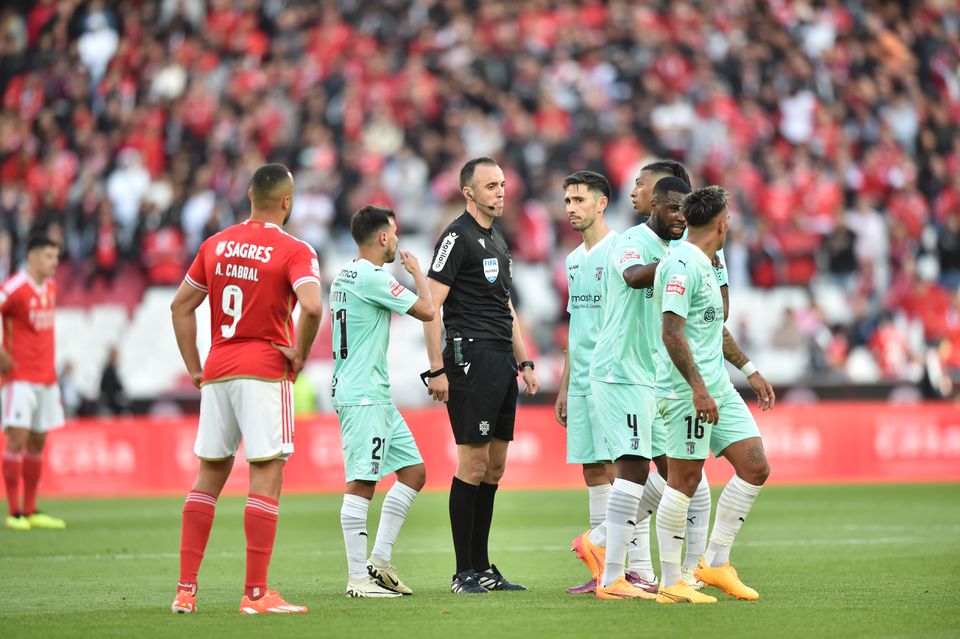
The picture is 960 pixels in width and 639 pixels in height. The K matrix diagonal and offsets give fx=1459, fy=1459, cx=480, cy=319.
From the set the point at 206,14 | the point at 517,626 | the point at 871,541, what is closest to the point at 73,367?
the point at 206,14

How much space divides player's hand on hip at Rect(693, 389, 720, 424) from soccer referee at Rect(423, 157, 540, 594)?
173 cm

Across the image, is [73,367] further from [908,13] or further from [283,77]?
[908,13]

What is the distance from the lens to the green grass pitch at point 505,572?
779cm

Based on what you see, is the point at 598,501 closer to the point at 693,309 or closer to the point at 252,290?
the point at 693,309

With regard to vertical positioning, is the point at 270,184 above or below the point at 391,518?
above

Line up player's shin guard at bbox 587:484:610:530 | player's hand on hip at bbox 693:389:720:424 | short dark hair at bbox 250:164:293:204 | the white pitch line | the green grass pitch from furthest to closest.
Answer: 1. the white pitch line
2. player's shin guard at bbox 587:484:610:530
3. short dark hair at bbox 250:164:293:204
4. player's hand on hip at bbox 693:389:720:424
5. the green grass pitch

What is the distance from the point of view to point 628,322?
368 inches

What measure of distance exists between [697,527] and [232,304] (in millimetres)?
3384

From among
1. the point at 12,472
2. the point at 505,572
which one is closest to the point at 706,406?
the point at 505,572

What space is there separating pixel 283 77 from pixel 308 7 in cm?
241

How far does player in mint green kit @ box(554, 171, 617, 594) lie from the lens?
993 centimetres

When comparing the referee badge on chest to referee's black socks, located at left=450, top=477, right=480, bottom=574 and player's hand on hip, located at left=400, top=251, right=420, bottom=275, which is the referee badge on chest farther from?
referee's black socks, located at left=450, top=477, right=480, bottom=574

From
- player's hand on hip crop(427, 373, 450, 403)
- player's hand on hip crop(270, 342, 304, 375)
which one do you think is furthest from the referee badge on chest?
player's hand on hip crop(270, 342, 304, 375)

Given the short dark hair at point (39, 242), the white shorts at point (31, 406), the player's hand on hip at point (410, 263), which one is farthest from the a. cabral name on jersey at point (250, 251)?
the white shorts at point (31, 406)
